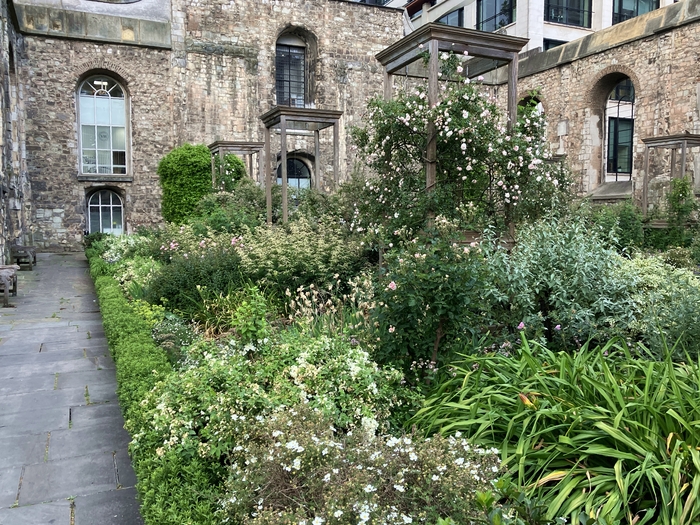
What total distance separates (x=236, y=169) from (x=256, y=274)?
32.1 feet

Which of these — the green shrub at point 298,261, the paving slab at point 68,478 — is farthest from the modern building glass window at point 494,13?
the paving slab at point 68,478

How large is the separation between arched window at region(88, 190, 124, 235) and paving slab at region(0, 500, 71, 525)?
1699 cm

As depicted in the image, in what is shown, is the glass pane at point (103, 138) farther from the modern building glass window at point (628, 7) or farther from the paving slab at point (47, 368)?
the modern building glass window at point (628, 7)

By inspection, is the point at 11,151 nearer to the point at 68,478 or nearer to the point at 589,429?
the point at 68,478

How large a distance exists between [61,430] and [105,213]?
53.1 feet

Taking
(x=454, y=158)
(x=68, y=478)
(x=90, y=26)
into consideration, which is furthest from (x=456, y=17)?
(x=68, y=478)

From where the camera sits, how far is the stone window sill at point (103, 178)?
17984mm

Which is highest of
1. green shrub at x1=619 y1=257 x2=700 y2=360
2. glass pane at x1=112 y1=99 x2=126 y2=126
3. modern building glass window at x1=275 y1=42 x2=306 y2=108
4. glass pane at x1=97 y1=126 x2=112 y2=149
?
modern building glass window at x1=275 y1=42 x2=306 y2=108

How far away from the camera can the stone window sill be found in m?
18.0

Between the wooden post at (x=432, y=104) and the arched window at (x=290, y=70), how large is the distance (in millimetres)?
15792

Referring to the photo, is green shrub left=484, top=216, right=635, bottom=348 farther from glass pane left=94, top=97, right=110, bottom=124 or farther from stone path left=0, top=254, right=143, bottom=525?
glass pane left=94, top=97, right=110, bottom=124

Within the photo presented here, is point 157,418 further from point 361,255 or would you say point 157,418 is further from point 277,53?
point 277,53

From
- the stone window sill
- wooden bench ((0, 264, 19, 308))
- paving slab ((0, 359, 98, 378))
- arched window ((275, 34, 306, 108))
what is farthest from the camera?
arched window ((275, 34, 306, 108))

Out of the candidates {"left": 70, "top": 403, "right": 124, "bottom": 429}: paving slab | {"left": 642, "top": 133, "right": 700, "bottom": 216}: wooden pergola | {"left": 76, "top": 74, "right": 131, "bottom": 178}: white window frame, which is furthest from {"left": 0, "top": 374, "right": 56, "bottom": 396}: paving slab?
{"left": 76, "top": 74, "right": 131, "bottom": 178}: white window frame
